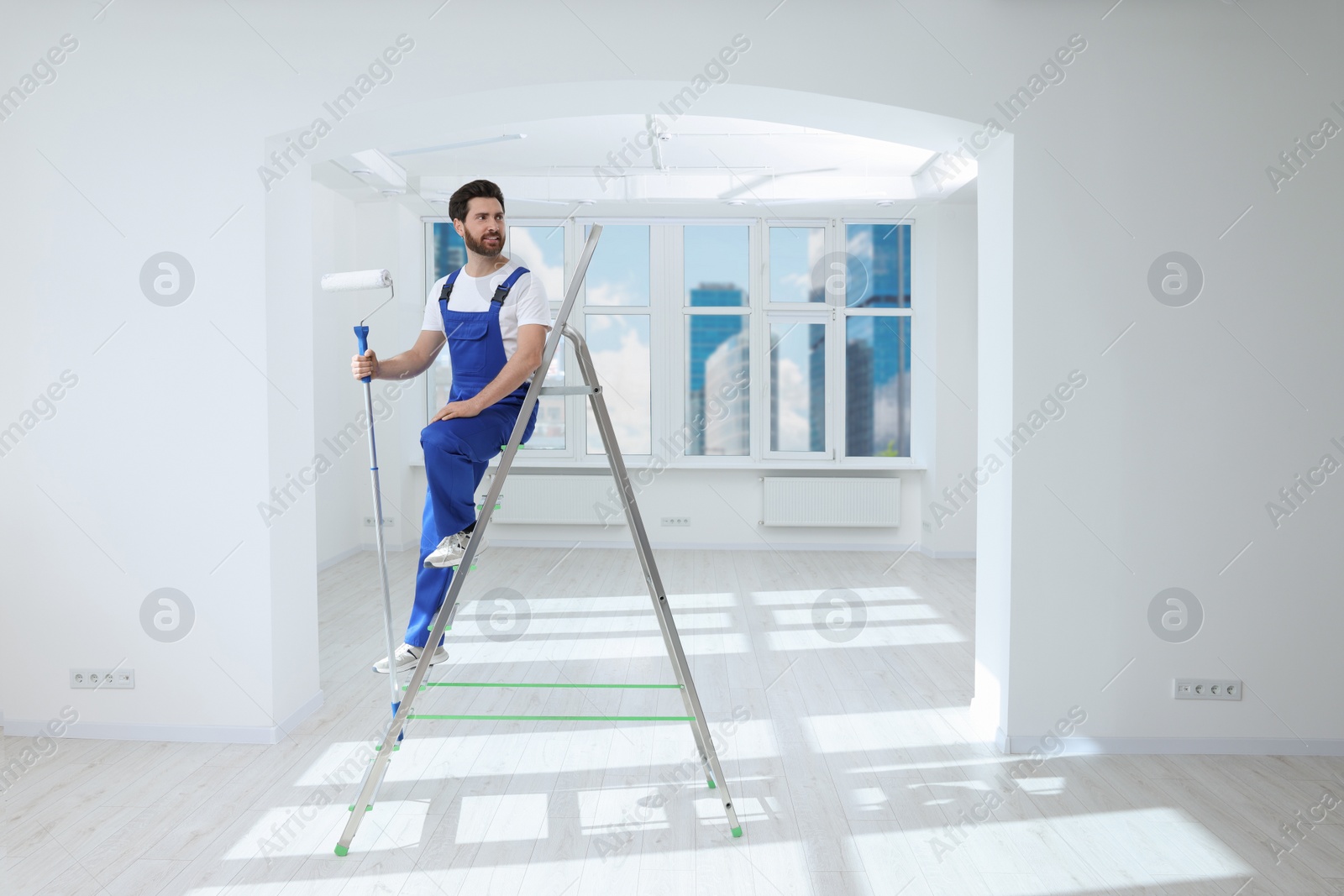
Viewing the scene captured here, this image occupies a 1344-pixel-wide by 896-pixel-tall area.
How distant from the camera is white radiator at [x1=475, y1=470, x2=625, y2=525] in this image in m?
7.70

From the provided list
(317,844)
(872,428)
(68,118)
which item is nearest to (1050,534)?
(317,844)

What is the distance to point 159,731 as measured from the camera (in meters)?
3.30

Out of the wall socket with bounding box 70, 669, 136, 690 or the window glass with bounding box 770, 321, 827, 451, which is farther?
the window glass with bounding box 770, 321, 827, 451

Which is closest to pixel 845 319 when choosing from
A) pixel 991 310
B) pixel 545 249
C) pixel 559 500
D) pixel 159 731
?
pixel 545 249

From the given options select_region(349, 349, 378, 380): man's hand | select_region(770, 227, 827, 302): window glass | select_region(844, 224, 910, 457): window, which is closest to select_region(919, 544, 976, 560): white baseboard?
select_region(844, 224, 910, 457): window

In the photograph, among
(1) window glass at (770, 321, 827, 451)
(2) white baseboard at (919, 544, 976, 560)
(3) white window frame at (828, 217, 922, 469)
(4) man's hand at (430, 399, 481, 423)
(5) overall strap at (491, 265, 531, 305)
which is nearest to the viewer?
(4) man's hand at (430, 399, 481, 423)

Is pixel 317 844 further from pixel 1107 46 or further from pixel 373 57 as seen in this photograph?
pixel 1107 46

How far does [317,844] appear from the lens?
2521mm

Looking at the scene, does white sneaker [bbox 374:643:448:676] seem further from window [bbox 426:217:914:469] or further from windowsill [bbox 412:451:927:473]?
window [bbox 426:217:914:469]

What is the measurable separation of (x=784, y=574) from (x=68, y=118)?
510cm

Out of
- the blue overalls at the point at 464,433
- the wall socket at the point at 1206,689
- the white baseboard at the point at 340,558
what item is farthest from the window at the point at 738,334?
the blue overalls at the point at 464,433

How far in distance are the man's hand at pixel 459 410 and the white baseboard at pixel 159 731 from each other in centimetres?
174

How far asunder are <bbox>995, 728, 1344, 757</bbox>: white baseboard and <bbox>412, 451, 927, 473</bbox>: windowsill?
4.43 meters

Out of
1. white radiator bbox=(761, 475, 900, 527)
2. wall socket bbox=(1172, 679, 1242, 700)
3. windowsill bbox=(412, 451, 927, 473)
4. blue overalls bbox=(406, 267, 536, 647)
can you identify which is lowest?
wall socket bbox=(1172, 679, 1242, 700)
